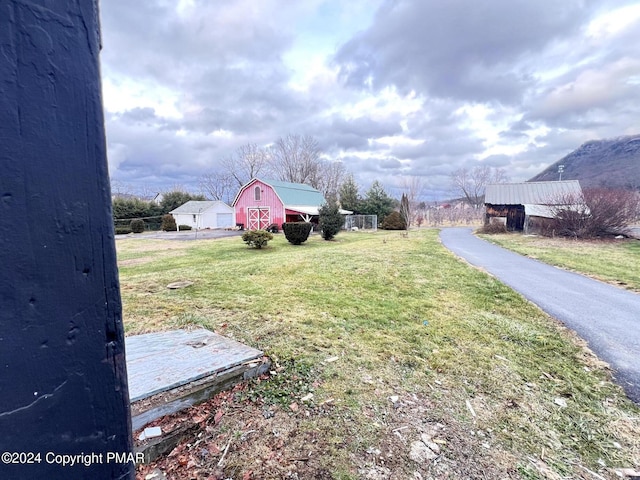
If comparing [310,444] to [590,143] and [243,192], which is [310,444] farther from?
[590,143]

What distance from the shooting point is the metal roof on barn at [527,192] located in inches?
850

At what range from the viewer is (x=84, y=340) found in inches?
24.8

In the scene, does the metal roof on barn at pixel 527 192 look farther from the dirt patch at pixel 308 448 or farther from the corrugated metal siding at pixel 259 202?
the dirt patch at pixel 308 448

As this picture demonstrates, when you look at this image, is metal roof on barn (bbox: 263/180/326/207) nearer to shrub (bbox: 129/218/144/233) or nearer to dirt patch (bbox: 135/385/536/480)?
shrub (bbox: 129/218/144/233)

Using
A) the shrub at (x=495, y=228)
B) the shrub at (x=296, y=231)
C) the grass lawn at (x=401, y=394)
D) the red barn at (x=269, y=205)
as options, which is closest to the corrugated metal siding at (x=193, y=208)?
the red barn at (x=269, y=205)

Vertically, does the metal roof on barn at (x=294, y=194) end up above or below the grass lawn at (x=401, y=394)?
above

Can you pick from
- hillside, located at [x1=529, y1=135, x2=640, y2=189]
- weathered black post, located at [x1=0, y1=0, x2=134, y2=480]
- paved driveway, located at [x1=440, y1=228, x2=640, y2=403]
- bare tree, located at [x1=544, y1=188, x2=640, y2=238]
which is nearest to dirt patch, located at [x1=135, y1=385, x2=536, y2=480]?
weathered black post, located at [x1=0, y1=0, x2=134, y2=480]

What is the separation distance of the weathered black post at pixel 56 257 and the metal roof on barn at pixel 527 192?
2540 cm

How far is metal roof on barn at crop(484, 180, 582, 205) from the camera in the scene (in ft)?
70.8

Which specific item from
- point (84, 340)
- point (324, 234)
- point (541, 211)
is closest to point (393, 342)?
point (84, 340)

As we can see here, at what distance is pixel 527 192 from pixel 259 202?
21.7 m

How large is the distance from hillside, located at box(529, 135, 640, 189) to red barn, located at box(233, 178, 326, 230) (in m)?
48.7

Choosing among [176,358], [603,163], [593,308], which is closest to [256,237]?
[176,358]

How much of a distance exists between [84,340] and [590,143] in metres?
115
